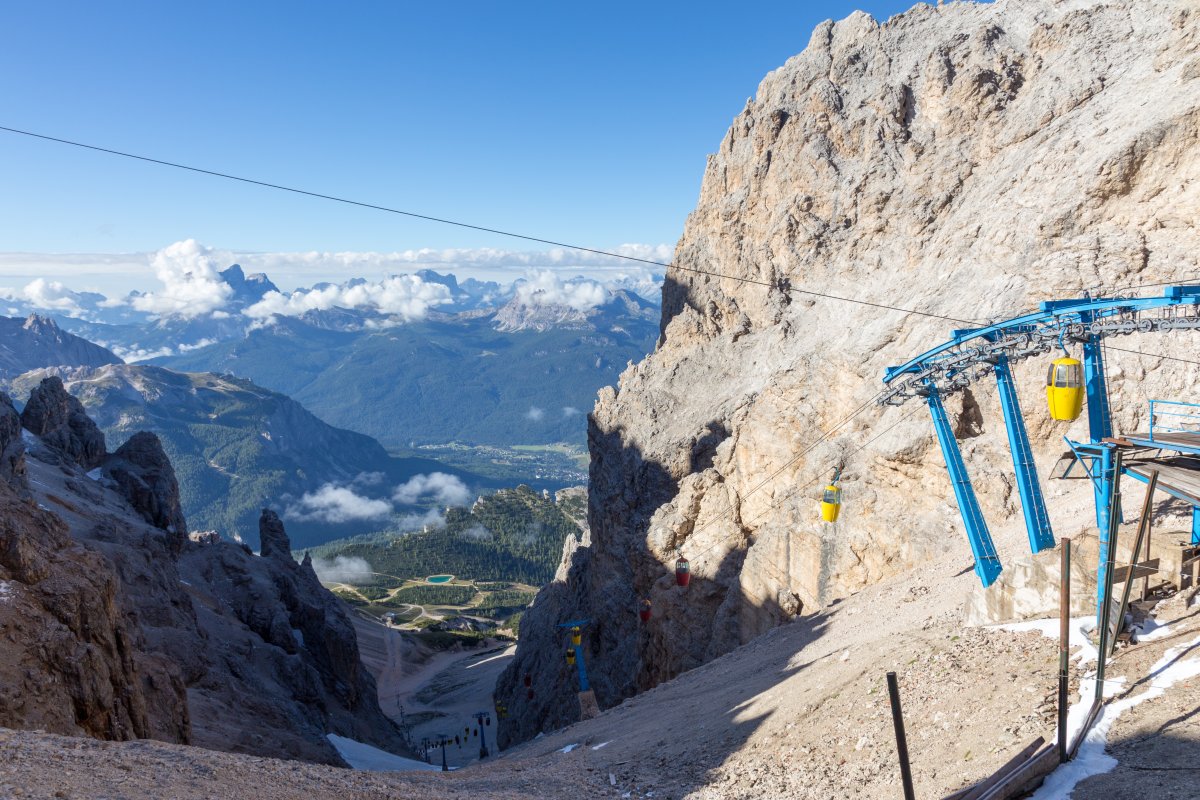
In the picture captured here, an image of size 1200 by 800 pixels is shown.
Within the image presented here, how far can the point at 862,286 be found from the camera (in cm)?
5038

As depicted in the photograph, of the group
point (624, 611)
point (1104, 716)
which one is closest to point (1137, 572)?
point (1104, 716)

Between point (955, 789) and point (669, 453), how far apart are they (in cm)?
4550

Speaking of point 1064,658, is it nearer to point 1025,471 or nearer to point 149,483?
point 1025,471

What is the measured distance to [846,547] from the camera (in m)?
35.0

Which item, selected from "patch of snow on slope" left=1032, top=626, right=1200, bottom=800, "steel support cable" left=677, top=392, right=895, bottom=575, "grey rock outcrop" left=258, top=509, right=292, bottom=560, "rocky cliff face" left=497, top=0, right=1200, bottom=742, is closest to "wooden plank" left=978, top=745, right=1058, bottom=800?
"patch of snow on slope" left=1032, top=626, right=1200, bottom=800

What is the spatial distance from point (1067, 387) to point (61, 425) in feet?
298

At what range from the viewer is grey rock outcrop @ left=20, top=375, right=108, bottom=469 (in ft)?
249

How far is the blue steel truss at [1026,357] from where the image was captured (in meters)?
17.8

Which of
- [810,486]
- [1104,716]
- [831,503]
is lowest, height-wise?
[810,486]

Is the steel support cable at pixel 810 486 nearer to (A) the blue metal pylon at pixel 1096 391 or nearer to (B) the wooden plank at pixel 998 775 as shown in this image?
(A) the blue metal pylon at pixel 1096 391

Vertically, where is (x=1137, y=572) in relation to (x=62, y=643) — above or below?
above

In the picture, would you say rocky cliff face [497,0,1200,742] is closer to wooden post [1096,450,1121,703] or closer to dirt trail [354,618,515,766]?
wooden post [1096,450,1121,703]

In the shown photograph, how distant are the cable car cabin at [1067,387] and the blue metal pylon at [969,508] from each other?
8010 mm

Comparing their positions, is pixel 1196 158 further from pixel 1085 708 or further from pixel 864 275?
pixel 1085 708
